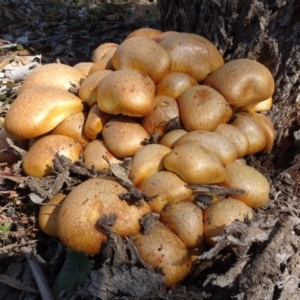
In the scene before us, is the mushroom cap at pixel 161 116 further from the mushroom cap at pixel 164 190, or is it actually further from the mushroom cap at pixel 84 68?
the mushroom cap at pixel 84 68

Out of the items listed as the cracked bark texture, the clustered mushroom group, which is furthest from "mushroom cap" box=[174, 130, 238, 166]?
the cracked bark texture

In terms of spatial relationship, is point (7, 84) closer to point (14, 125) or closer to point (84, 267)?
point (14, 125)

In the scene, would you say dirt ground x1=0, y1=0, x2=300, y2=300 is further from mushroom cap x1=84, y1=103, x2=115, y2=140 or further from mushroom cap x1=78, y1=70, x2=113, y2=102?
mushroom cap x1=78, y1=70, x2=113, y2=102

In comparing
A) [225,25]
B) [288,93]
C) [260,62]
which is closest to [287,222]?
[288,93]

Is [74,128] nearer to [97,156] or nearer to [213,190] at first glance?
[97,156]

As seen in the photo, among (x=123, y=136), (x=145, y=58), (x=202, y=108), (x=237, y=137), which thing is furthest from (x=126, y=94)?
(x=237, y=137)

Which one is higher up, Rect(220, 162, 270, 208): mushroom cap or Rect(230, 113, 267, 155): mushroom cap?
Rect(230, 113, 267, 155): mushroom cap

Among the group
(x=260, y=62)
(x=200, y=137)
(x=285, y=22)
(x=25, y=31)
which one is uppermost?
(x=285, y=22)
